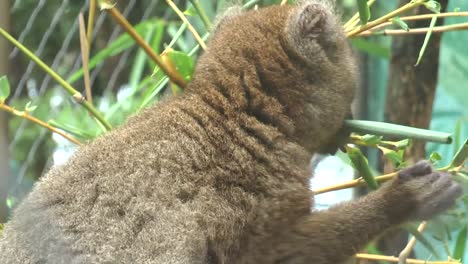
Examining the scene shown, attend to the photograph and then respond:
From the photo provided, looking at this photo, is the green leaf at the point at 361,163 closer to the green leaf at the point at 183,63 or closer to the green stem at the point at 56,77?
the green leaf at the point at 183,63

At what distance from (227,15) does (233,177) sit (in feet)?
1.51

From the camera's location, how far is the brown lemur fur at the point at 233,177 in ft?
5.26

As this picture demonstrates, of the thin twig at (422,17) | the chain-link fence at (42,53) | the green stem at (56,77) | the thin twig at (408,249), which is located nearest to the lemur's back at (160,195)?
the green stem at (56,77)

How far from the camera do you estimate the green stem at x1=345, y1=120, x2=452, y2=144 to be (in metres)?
1.65

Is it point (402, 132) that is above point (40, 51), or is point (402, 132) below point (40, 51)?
below

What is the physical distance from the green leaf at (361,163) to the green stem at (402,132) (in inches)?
2.1

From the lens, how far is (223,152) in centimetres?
178

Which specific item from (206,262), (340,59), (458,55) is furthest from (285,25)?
(458,55)

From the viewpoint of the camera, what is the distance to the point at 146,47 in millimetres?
1825

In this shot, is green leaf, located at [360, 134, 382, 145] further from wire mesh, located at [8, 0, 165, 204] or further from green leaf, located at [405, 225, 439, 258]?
wire mesh, located at [8, 0, 165, 204]

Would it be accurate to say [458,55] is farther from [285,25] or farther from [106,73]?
[285,25]

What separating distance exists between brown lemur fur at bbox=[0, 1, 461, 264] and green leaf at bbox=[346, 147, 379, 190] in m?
0.05

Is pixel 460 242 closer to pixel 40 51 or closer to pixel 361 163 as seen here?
pixel 361 163

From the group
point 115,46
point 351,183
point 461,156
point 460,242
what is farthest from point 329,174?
point 461,156
